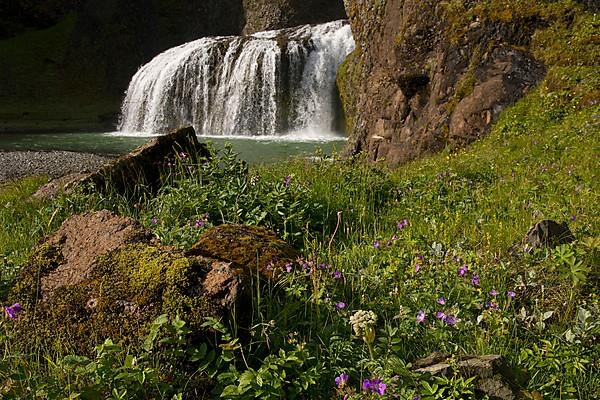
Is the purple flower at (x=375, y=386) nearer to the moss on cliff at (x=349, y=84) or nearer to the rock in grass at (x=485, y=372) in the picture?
the rock in grass at (x=485, y=372)

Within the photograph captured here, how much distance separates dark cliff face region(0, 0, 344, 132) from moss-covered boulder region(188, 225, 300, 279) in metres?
36.0

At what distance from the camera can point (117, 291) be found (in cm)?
262

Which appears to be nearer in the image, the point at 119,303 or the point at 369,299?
the point at 119,303

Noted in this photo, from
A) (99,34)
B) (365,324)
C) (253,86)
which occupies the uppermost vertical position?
(99,34)

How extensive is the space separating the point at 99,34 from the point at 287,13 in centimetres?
1517

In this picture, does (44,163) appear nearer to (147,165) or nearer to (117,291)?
(147,165)

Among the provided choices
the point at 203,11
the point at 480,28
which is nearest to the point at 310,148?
the point at 480,28

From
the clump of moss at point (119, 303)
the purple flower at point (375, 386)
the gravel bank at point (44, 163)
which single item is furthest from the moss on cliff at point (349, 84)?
the purple flower at point (375, 386)

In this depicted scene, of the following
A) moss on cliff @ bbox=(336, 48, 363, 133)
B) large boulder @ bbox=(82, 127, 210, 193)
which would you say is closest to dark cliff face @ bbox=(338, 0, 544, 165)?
large boulder @ bbox=(82, 127, 210, 193)

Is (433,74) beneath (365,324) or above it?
above

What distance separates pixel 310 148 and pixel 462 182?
1393 centimetres

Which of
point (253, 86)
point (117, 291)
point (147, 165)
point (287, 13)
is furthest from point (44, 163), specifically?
point (287, 13)

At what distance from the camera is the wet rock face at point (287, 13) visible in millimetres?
42469

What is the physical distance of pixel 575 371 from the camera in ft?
7.28
